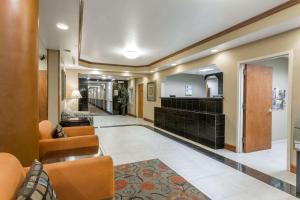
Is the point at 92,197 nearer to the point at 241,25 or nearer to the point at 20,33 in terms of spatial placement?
the point at 20,33

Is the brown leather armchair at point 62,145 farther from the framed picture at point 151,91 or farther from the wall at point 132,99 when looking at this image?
the wall at point 132,99

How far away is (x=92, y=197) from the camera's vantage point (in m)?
1.65

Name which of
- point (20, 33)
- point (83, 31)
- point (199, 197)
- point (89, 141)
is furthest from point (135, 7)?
point (199, 197)

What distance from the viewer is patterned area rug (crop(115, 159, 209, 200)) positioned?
228cm

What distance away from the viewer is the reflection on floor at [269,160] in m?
2.93

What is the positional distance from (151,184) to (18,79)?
210 cm

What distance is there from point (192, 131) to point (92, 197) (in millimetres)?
3908

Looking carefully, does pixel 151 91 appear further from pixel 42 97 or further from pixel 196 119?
pixel 42 97

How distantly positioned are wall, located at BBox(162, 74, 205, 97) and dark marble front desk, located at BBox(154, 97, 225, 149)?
1485 millimetres

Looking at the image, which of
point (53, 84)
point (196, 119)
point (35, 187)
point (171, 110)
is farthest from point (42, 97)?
A: point (35, 187)

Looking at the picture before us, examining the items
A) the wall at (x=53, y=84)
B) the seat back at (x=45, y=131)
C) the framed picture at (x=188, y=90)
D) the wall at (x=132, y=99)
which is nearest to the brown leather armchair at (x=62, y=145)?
the seat back at (x=45, y=131)

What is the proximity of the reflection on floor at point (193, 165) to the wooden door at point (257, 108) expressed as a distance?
1318 millimetres

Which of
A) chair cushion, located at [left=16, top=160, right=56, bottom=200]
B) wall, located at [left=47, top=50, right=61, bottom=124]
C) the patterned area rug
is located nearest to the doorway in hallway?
the patterned area rug

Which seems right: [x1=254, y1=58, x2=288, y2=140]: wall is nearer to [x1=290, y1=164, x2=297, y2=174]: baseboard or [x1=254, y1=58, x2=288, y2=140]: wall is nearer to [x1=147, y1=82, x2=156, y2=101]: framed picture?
[x1=290, y1=164, x2=297, y2=174]: baseboard
